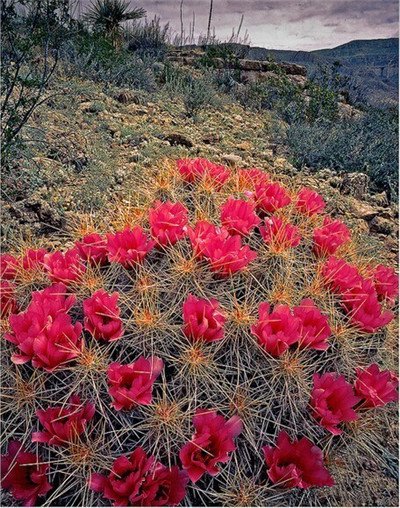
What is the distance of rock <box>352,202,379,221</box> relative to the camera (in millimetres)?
4160

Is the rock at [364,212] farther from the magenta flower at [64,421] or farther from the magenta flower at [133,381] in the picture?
the magenta flower at [64,421]

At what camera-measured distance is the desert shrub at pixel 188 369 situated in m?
1.41

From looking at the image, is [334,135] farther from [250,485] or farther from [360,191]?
[250,485]

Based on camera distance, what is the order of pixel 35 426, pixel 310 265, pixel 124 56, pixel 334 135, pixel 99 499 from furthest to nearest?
pixel 124 56 → pixel 334 135 → pixel 310 265 → pixel 35 426 → pixel 99 499

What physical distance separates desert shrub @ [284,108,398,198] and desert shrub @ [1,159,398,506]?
3.36 m

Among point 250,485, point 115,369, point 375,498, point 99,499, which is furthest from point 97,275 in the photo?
point 375,498

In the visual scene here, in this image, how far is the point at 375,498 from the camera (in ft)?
6.62

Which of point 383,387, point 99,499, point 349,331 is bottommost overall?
point 99,499

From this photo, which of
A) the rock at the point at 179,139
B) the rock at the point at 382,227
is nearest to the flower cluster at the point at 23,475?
the rock at the point at 382,227

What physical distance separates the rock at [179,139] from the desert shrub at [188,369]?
2917mm

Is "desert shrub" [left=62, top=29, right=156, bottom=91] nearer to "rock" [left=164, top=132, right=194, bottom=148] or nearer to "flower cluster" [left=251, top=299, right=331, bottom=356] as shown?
"rock" [left=164, top=132, right=194, bottom=148]

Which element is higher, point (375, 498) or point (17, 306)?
point (17, 306)

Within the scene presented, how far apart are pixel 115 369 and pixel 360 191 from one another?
3.79m

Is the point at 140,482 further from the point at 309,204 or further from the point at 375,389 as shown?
the point at 309,204
